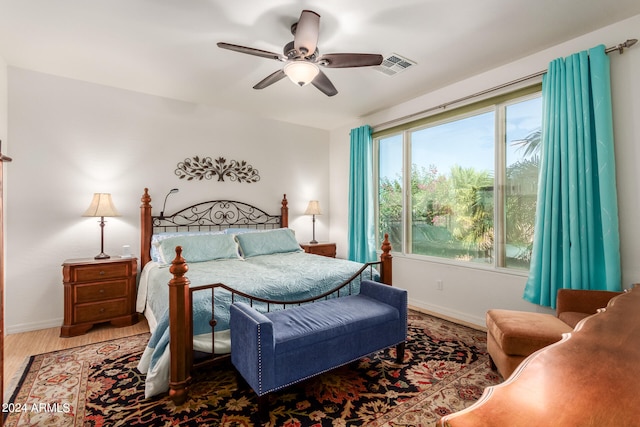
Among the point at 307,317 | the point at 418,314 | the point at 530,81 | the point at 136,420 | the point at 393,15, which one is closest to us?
the point at 136,420

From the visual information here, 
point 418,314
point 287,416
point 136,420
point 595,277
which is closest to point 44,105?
point 136,420

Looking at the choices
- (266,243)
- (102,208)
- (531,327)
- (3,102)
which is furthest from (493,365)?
(3,102)

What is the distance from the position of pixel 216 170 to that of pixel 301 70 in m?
2.39

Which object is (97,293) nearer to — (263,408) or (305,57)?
(263,408)

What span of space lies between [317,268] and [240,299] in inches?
35.5

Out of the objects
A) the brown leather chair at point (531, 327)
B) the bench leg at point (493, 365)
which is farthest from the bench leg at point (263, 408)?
the bench leg at point (493, 365)

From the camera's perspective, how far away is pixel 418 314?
3.69m

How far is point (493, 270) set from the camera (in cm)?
324

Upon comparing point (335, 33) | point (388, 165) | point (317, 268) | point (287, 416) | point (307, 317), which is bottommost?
point (287, 416)

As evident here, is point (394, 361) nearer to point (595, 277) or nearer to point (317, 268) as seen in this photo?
point (317, 268)

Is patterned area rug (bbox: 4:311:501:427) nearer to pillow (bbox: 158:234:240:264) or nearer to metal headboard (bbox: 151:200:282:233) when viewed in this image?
pillow (bbox: 158:234:240:264)

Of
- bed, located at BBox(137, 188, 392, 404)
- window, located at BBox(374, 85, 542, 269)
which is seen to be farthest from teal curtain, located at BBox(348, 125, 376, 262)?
bed, located at BBox(137, 188, 392, 404)

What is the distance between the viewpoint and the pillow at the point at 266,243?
365cm

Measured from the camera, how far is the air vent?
294cm
